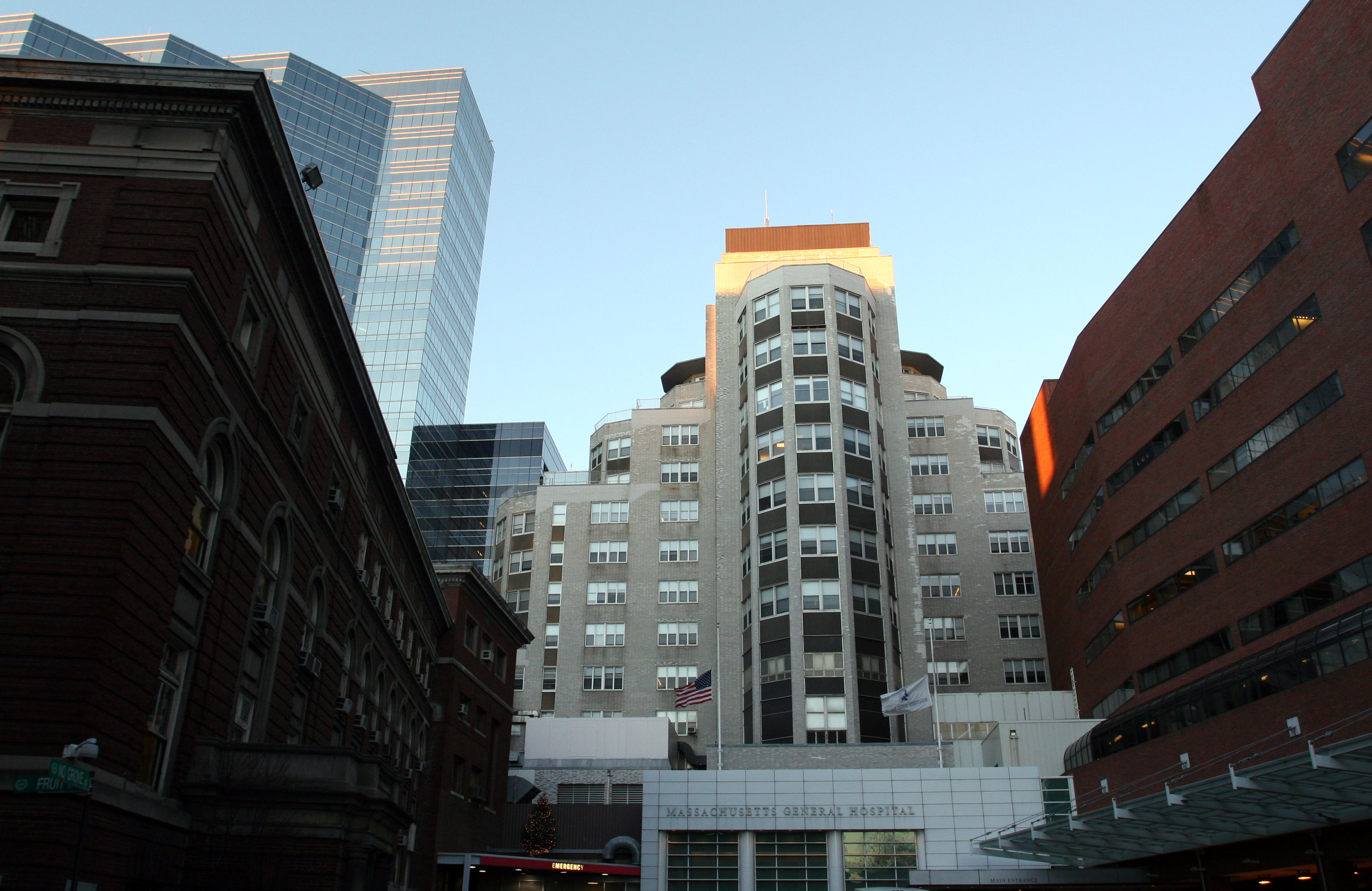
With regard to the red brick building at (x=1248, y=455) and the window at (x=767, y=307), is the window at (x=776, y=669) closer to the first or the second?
the red brick building at (x=1248, y=455)

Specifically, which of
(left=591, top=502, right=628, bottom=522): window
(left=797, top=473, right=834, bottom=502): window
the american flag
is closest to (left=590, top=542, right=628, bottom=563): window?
(left=591, top=502, right=628, bottom=522): window

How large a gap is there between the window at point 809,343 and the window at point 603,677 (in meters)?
25.7

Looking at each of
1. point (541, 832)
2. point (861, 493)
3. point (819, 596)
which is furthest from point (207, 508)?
point (861, 493)

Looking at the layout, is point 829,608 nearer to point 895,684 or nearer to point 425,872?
point 895,684

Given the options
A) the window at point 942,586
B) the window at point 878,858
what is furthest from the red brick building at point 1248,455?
the window at point 942,586

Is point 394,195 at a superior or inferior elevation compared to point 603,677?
superior

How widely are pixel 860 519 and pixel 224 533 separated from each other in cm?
4720

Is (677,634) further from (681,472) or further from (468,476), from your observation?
(468,476)

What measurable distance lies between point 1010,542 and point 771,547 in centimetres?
2524

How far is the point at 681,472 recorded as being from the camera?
83562mm

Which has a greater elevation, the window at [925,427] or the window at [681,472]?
the window at [925,427]

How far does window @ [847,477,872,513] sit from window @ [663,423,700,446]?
64.4ft

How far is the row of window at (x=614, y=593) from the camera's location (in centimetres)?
7856

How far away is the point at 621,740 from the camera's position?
202ft
